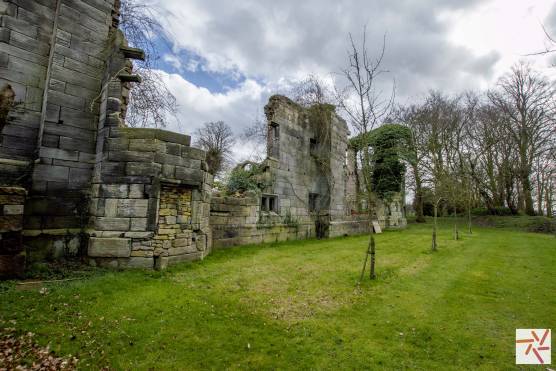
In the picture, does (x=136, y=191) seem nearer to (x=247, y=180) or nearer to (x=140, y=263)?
(x=140, y=263)

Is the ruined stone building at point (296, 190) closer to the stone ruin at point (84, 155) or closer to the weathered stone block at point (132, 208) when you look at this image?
the stone ruin at point (84, 155)

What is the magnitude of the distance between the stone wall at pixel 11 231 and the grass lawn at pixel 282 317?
1.95 feet

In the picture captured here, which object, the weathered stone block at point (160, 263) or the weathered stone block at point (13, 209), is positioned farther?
the weathered stone block at point (160, 263)

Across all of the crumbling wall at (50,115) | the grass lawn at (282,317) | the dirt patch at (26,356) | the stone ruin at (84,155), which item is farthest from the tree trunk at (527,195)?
the dirt patch at (26,356)

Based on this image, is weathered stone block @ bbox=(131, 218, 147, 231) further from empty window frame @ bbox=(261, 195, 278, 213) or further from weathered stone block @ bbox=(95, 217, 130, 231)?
empty window frame @ bbox=(261, 195, 278, 213)

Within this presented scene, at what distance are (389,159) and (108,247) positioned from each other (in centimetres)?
1910

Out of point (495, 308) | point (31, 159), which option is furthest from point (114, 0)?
point (495, 308)

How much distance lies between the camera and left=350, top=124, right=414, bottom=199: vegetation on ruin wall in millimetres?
20047

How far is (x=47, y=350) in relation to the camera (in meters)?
3.16

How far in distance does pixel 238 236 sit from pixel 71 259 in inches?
199

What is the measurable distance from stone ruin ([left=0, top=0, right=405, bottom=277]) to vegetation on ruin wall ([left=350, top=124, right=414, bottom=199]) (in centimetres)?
1568

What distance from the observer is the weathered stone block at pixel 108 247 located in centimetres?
588

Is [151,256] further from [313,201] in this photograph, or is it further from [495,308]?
[313,201]

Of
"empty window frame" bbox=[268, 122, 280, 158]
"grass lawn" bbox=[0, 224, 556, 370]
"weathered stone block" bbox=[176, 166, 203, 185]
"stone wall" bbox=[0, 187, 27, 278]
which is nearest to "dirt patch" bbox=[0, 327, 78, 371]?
"grass lawn" bbox=[0, 224, 556, 370]
